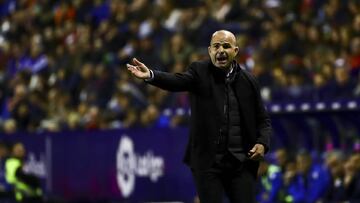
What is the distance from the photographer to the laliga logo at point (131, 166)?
1745cm

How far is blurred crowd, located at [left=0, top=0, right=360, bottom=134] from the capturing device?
1780cm

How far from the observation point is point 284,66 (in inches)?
718

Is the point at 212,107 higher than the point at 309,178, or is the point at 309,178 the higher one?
the point at 212,107

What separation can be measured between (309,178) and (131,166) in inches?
146

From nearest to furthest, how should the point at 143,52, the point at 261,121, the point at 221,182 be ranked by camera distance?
the point at 221,182 → the point at 261,121 → the point at 143,52

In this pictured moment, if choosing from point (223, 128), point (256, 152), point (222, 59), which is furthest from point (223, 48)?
point (256, 152)

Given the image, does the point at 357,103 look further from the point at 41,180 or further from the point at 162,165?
the point at 41,180

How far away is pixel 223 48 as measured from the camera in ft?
28.8

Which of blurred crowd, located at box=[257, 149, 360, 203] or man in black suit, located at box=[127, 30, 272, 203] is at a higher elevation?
man in black suit, located at box=[127, 30, 272, 203]

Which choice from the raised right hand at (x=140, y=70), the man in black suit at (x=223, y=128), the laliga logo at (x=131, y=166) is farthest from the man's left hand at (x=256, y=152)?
the laliga logo at (x=131, y=166)

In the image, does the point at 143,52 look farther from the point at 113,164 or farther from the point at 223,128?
the point at 223,128

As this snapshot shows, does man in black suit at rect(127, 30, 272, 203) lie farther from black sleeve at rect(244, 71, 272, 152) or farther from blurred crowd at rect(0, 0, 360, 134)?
blurred crowd at rect(0, 0, 360, 134)

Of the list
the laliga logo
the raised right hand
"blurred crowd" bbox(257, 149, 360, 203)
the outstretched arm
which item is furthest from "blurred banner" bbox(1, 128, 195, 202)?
the raised right hand

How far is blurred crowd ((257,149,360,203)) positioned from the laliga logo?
2.33m
